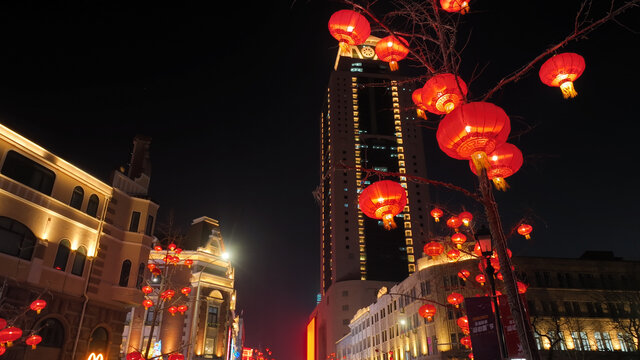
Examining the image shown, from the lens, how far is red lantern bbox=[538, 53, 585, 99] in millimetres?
8719

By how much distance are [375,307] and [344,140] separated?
216 feet

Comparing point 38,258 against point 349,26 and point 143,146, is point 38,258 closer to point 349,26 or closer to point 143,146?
point 143,146

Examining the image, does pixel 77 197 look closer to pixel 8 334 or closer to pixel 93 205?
pixel 93 205

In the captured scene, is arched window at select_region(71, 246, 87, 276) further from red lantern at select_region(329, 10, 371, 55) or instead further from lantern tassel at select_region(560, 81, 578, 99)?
lantern tassel at select_region(560, 81, 578, 99)

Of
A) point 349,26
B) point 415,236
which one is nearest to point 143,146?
point 349,26

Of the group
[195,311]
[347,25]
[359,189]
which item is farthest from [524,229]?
[359,189]

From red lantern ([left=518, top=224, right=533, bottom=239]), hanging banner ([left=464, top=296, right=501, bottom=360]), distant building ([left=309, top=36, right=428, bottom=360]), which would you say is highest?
distant building ([left=309, top=36, right=428, bottom=360])

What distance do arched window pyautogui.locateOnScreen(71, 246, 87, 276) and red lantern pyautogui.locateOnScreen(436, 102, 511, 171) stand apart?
2153 cm

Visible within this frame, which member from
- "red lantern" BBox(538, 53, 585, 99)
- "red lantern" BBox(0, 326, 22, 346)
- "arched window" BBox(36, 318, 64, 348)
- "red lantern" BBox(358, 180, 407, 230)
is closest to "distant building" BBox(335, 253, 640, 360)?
"arched window" BBox(36, 318, 64, 348)

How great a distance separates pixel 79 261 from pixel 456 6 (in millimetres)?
22283

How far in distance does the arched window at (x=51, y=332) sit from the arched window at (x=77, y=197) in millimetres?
6108

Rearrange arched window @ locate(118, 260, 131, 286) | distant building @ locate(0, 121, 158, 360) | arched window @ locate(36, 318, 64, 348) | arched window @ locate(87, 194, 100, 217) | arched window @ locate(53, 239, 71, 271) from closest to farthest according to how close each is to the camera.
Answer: distant building @ locate(0, 121, 158, 360) → arched window @ locate(36, 318, 64, 348) → arched window @ locate(53, 239, 71, 271) → arched window @ locate(87, 194, 100, 217) → arched window @ locate(118, 260, 131, 286)

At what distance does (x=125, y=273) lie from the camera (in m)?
23.6

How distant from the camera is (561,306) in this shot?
4212 centimetres
